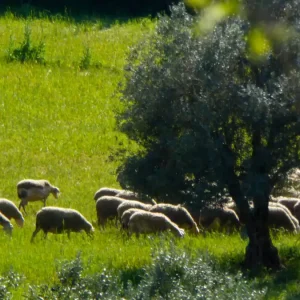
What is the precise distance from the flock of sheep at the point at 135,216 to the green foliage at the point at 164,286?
4690 mm

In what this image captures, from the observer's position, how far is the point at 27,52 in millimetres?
29125

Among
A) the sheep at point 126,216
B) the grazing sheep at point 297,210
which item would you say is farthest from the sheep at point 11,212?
the grazing sheep at point 297,210

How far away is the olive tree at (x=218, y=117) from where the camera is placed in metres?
11.1

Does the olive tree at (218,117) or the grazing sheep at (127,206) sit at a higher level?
the olive tree at (218,117)

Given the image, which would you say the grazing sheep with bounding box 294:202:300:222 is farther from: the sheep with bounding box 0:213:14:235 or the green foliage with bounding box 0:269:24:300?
the green foliage with bounding box 0:269:24:300

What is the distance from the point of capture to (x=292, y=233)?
49.1ft

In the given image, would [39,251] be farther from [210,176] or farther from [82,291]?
[82,291]

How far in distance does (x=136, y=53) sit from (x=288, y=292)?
3505mm

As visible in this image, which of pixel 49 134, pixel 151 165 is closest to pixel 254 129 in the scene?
pixel 151 165

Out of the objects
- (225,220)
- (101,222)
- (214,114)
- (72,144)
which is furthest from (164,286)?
(72,144)

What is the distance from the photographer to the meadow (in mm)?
12000

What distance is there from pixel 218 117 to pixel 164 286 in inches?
128

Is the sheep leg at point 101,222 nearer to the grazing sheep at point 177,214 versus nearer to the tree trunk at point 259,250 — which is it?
the grazing sheep at point 177,214

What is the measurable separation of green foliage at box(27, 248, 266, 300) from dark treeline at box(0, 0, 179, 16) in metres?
31.2
